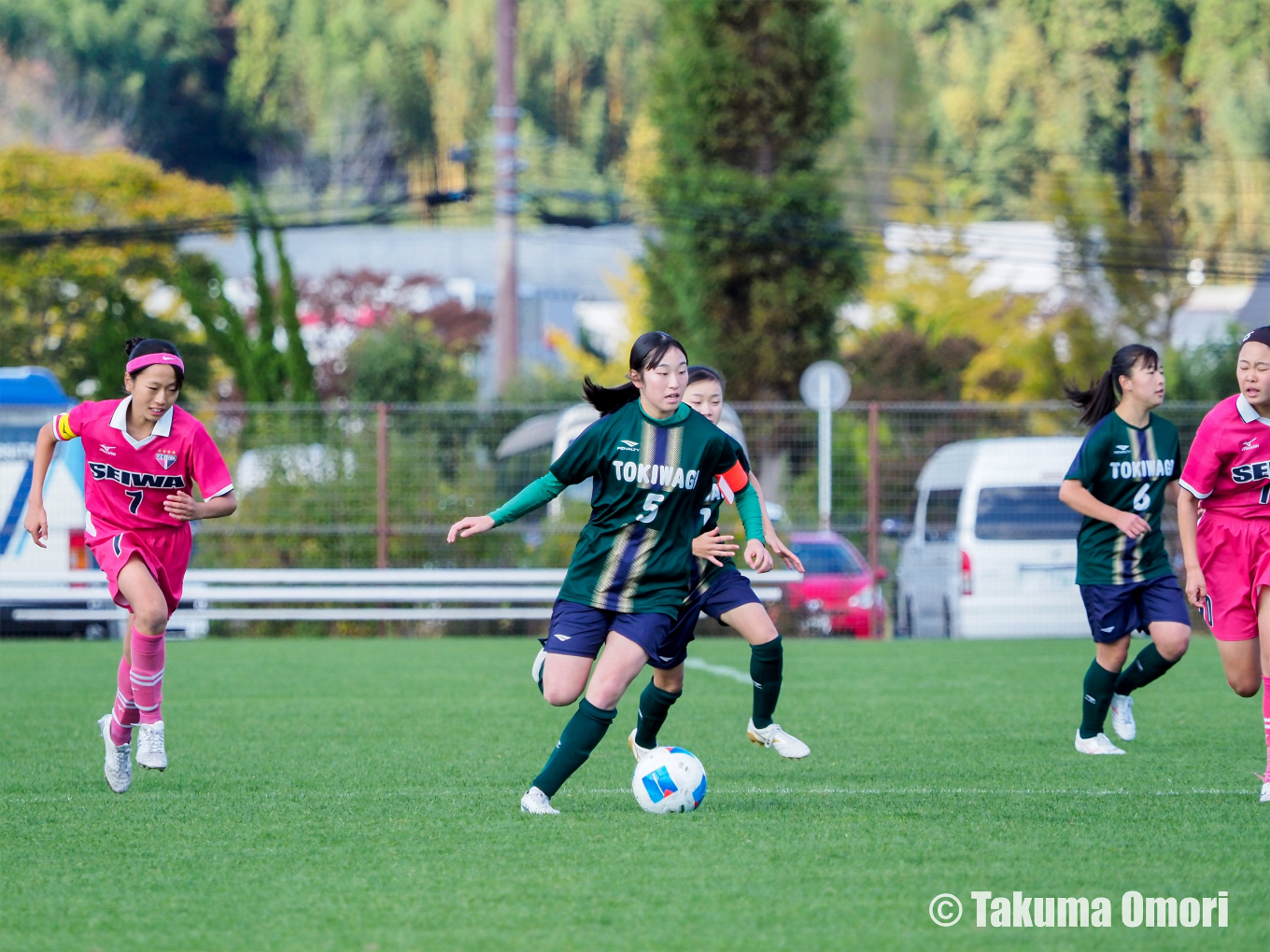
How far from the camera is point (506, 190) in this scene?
27672mm

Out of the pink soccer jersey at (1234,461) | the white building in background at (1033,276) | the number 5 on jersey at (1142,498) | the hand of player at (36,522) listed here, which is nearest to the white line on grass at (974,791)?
the pink soccer jersey at (1234,461)

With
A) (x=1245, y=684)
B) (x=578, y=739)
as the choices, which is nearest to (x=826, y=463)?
(x=1245, y=684)

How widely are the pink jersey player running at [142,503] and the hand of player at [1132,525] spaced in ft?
13.4

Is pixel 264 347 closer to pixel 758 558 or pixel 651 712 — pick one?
pixel 651 712

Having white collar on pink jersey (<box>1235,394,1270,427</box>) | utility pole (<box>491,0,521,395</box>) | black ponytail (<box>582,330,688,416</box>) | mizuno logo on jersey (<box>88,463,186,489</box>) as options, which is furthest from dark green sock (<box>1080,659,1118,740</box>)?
utility pole (<box>491,0,521,395</box>)

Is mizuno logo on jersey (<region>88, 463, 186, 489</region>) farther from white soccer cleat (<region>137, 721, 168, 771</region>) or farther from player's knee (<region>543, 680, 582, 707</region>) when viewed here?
player's knee (<region>543, 680, 582, 707</region>)

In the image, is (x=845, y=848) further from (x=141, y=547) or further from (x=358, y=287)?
(x=358, y=287)

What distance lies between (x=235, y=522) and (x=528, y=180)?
56890 millimetres

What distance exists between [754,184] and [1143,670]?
20692 millimetres

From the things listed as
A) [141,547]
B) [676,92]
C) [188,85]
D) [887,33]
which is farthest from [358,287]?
[141,547]

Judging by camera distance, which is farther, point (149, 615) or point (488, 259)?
point (488, 259)

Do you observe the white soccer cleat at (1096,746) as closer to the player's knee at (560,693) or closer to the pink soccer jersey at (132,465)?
the player's knee at (560,693)

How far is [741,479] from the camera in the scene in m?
6.48

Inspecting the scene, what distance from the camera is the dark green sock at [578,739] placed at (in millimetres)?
5957
